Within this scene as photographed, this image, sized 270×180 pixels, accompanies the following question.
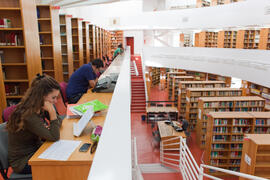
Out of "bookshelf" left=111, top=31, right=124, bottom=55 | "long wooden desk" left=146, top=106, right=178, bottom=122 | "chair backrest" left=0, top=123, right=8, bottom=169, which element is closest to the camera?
"chair backrest" left=0, top=123, right=8, bottom=169

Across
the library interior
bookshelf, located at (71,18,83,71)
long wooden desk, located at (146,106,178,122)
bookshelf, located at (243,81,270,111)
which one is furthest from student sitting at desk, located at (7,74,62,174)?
bookshelf, located at (243,81,270,111)

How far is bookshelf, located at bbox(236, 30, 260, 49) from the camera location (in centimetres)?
1120

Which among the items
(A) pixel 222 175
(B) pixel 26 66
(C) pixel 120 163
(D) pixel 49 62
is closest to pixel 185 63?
(A) pixel 222 175

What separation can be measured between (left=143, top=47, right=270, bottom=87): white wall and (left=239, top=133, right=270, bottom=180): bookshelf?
4194mm

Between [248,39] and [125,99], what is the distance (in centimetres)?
1203

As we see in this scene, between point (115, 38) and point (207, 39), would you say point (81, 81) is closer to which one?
point (207, 39)

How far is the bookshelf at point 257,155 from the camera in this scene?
161 inches

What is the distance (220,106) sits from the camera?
23.9 feet

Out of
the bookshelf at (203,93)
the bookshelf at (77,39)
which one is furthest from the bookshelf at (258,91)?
the bookshelf at (77,39)

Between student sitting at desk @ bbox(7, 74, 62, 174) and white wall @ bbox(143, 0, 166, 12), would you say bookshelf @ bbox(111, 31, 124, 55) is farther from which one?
student sitting at desk @ bbox(7, 74, 62, 174)

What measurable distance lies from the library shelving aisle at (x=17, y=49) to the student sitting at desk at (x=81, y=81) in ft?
4.68

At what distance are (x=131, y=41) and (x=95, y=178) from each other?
20.0 meters

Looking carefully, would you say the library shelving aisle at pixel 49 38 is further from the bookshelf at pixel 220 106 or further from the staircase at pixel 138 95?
the staircase at pixel 138 95

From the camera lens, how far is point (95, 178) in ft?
2.17
